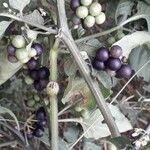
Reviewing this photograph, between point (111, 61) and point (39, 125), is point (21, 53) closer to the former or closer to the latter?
point (111, 61)

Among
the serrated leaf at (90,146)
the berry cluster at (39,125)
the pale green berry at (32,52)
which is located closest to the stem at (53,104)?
the pale green berry at (32,52)

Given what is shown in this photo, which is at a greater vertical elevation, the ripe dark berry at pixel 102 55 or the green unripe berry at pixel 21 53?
the green unripe berry at pixel 21 53

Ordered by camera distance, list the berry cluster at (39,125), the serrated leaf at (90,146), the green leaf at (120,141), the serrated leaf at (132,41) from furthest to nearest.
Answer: the serrated leaf at (90,146)
the berry cluster at (39,125)
the serrated leaf at (132,41)
the green leaf at (120,141)

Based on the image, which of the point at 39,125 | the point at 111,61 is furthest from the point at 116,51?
the point at 39,125

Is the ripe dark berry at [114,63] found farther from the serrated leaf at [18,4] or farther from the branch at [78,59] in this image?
the serrated leaf at [18,4]

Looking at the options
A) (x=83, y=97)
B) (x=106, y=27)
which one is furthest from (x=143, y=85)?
(x=83, y=97)

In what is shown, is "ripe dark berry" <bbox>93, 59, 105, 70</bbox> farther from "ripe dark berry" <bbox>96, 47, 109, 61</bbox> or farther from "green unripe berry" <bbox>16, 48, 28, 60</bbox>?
"green unripe berry" <bbox>16, 48, 28, 60</bbox>

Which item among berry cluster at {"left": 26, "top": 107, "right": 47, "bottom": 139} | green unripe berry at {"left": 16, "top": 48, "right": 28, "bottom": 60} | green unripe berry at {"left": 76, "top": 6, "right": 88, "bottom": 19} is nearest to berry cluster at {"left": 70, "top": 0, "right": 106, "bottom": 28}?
green unripe berry at {"left": 76, "top": 6, "right": 88, "bottom": 19}
